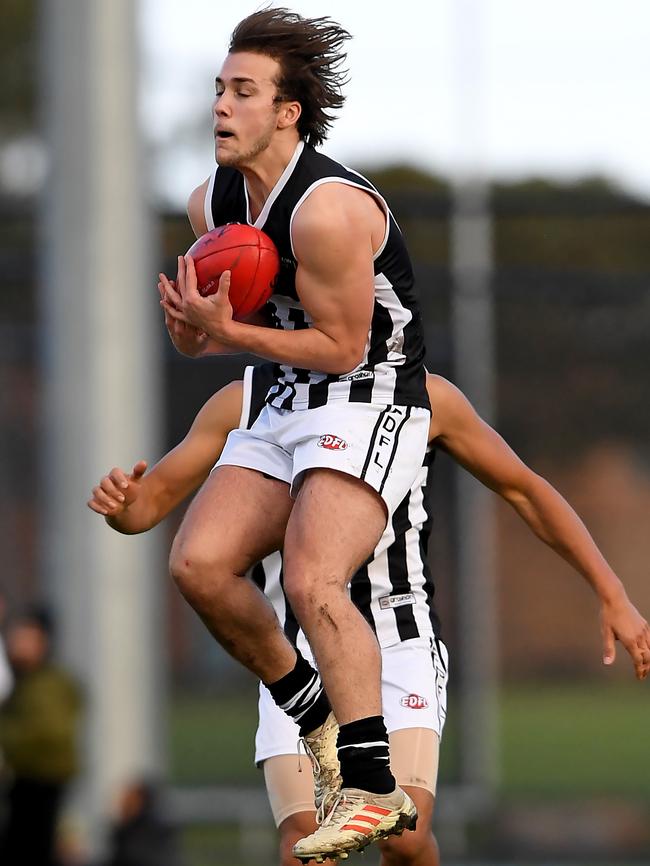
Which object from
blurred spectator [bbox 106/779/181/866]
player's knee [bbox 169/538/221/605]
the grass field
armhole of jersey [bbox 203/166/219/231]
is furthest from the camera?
the grass field

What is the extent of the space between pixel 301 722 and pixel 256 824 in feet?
34.8

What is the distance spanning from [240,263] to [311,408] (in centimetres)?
51

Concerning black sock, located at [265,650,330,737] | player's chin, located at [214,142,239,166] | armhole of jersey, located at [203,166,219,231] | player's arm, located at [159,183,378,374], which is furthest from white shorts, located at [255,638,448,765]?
player's chin, located at [214,142,239,166]

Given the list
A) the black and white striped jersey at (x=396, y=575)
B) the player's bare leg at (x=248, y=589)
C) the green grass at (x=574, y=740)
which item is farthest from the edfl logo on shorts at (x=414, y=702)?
the green grass at (x=574, y=740)

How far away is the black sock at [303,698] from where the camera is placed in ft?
16.7

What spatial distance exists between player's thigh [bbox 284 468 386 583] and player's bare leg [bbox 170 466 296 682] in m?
0.16

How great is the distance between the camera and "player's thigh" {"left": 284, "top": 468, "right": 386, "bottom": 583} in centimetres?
488

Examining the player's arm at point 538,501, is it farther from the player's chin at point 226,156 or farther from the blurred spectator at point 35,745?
the blurred spectator at point 35,745

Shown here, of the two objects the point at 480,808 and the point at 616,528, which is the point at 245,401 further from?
the point at 616,528

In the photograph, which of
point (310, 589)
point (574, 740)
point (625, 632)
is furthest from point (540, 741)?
point (310, 589)

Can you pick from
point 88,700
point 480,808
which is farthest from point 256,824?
point 88,700

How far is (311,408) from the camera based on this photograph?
5.16 m

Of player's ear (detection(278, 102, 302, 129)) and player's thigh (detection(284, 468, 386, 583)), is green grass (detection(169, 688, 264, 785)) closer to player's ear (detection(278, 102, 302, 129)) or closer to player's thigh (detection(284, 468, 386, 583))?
player's thigh (detection(284, 468, 386, 583))

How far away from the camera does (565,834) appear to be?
15656 millimetres
